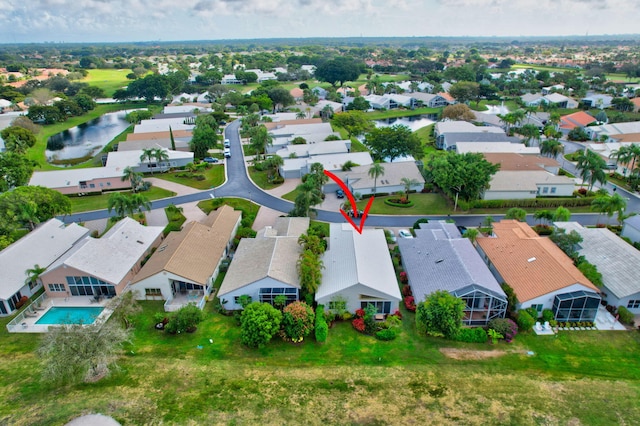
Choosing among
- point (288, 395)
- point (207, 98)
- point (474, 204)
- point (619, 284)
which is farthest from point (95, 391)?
point (207, 98)

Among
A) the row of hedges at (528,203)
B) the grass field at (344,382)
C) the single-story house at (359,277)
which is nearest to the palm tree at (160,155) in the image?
the single-story house at (359,277)

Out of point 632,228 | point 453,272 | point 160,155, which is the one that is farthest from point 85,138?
point 632,228

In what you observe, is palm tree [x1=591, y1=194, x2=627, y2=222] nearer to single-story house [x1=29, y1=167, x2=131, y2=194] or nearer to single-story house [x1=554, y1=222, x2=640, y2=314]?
single-story house [x1=554, y1=222, x2=640, y2=314]

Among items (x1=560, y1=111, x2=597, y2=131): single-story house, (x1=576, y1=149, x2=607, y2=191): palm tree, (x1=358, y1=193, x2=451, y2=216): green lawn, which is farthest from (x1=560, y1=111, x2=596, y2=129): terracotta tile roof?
(x1=358, y1=193, x2=451, y2=216): green lawn

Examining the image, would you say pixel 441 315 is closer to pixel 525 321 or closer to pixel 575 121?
pixel 525 321

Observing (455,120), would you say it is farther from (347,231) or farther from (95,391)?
Result: (95,391)
